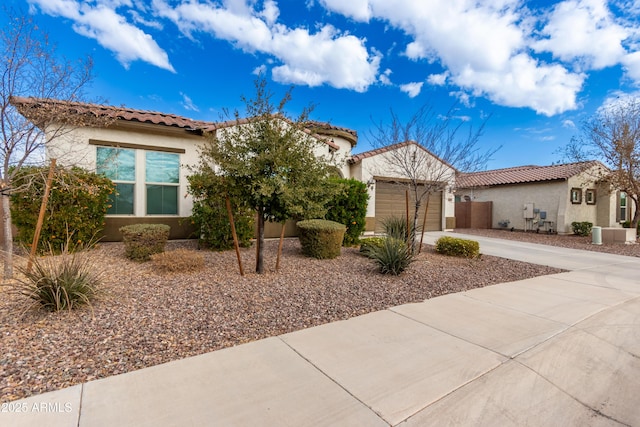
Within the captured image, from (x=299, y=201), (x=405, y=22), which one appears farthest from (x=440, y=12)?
(x=299, y=201)

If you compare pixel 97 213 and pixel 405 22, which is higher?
pixel 405 22

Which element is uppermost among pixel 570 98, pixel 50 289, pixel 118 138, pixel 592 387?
pixel 570 98

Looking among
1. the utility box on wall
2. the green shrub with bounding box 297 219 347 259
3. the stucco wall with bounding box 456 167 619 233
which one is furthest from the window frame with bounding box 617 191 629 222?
the green shrub with bounding box 297 219 347 259

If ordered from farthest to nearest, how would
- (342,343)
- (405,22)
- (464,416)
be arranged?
1. (405,22)
2. (342,343)
3. (464,416)

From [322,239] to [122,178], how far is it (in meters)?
5.92

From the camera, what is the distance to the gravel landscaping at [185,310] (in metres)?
2.69

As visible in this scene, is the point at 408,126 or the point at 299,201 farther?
the point at 408,126

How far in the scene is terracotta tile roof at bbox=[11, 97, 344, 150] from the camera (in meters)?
4.96

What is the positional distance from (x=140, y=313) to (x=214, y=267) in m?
2.42

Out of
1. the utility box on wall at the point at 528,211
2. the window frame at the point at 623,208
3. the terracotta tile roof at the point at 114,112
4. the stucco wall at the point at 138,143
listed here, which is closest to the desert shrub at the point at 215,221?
the stucco wall at the point at 138,143

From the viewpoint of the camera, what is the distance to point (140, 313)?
3770mm

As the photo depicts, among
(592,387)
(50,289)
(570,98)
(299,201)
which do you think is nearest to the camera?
(592,387)

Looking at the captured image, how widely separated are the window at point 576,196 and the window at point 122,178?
1994 cm

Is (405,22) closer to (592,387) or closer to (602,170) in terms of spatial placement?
(592,387)
